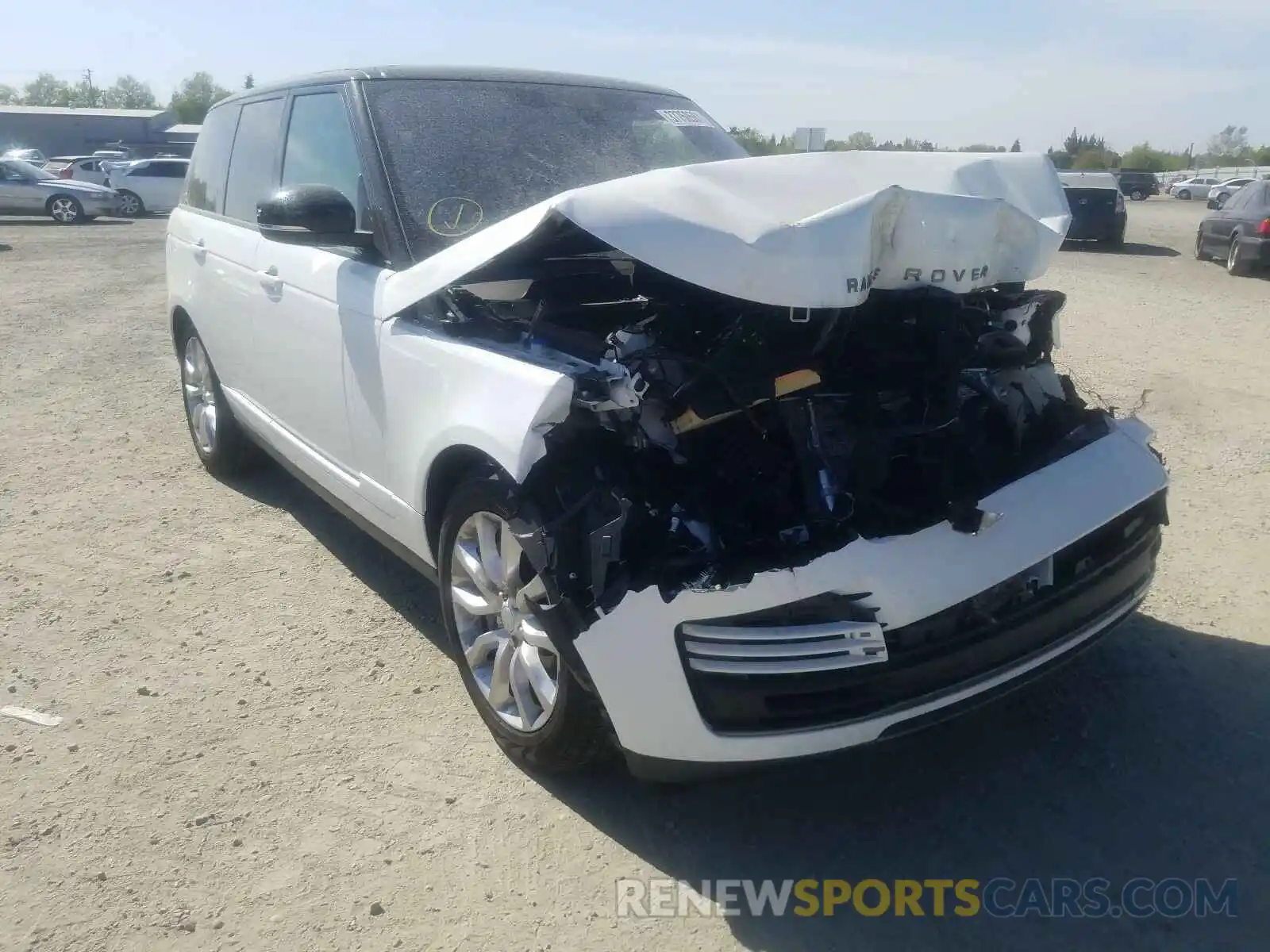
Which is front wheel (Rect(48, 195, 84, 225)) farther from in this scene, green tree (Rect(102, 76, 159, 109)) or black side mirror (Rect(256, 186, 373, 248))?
green tree (Rect(102, 76, 159, 109))

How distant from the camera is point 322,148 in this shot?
422 cm

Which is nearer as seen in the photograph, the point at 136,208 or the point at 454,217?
the point at 454,217

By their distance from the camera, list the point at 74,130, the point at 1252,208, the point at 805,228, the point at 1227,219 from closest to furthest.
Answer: the point at 805,228, the point at 1252,208, the point at 1227,219, the point at 74,130

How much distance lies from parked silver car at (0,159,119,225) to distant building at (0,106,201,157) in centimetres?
3304

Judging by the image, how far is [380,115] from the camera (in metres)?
3.95

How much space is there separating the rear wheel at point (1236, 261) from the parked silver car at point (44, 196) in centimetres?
2512

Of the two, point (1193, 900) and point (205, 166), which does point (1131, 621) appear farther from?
point (205, 166)

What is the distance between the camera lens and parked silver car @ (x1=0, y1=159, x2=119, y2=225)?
85.6 feet

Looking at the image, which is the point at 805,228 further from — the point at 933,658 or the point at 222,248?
the point at 222,248

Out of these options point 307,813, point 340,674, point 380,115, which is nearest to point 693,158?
point 380,115

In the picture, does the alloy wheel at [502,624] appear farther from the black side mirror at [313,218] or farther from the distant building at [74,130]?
the distant building at [74,130]

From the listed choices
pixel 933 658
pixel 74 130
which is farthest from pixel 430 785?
pixel 74 130

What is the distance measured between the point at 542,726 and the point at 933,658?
1103 mm

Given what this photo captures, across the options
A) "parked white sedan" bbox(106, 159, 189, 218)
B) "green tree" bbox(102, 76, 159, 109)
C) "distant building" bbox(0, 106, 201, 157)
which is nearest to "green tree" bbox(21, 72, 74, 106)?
"green tree" bbox(102, 76, 159, 109)
